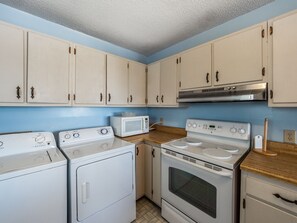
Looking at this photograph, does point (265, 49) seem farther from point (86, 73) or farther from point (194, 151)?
point (86, 73)

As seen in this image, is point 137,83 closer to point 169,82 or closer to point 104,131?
point 169,82

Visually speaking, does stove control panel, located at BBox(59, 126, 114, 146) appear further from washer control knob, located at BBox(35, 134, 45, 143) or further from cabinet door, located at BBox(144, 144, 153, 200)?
cabinet door, located at BBox(144, 144, 153, 200)

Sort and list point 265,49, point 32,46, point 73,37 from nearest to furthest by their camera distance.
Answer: point 265,49 → point 32,46 → point 73,37

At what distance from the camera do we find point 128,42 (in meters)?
2.39

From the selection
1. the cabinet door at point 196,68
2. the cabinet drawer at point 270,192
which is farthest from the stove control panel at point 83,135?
the cabinet drawer at point 270,192

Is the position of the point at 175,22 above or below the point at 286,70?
above

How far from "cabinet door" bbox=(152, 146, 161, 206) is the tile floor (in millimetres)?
113

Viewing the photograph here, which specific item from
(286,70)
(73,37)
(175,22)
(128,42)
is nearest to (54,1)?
(73,37)

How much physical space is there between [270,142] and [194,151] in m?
0.80

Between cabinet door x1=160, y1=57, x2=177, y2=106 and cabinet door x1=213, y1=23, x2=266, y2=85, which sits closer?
cabinet door x1=213, y1=23, x2=266, y2=85

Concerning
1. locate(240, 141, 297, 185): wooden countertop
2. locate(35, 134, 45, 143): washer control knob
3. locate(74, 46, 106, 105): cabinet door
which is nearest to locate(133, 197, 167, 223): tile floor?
locate(240, 141, 297, 185): wooden countertop

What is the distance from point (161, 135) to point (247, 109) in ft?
4.03

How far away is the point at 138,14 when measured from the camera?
1669 millimetres

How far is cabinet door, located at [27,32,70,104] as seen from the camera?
145cm
